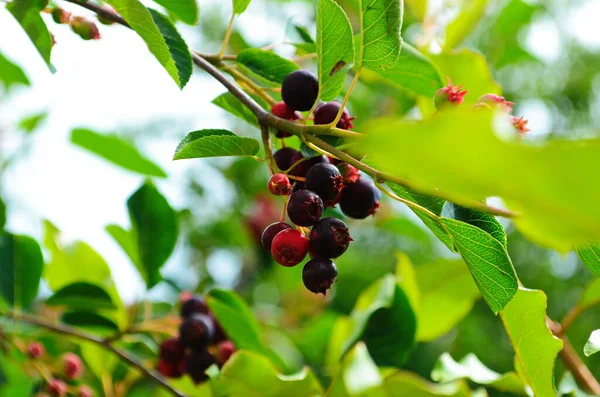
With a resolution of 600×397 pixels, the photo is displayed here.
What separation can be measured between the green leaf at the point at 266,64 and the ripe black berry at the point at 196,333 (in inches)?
23.1

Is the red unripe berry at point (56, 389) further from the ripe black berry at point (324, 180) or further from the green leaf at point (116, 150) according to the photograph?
the ripe black berry at point (324, 180)

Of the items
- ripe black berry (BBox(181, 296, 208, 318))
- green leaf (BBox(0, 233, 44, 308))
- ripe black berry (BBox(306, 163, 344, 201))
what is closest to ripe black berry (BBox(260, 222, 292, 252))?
ripe black berry (BBox(306, 163, 344, 201))

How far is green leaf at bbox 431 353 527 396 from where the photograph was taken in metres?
1.24

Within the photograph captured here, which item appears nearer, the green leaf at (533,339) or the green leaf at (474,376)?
the green leaf at (533,339)

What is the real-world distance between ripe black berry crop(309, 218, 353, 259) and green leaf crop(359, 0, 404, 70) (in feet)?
0.71

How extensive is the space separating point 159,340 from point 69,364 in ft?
0.71

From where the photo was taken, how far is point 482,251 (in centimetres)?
83

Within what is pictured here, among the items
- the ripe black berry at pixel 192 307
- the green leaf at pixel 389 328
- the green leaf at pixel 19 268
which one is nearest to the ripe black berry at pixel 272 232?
the green leaf at pixel 389 328

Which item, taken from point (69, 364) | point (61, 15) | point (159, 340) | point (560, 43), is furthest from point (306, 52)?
point (560, 43)

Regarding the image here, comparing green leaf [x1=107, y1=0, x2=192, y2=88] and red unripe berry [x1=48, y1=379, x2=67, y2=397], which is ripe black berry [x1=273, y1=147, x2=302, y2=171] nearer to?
green leaf [x1=107, y1=0, x2=192, y2=88]

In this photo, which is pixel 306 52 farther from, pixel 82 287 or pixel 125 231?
pixel 82 287

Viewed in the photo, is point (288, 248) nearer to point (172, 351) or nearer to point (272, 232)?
point (272, 232)

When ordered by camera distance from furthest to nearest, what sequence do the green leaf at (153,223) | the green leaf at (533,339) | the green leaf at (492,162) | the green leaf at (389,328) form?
the green leaf at (153,223) < the green leaf at (389,328) < the green leaf at (533,339) < the green leaf at (492,162)

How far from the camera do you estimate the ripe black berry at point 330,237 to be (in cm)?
87
